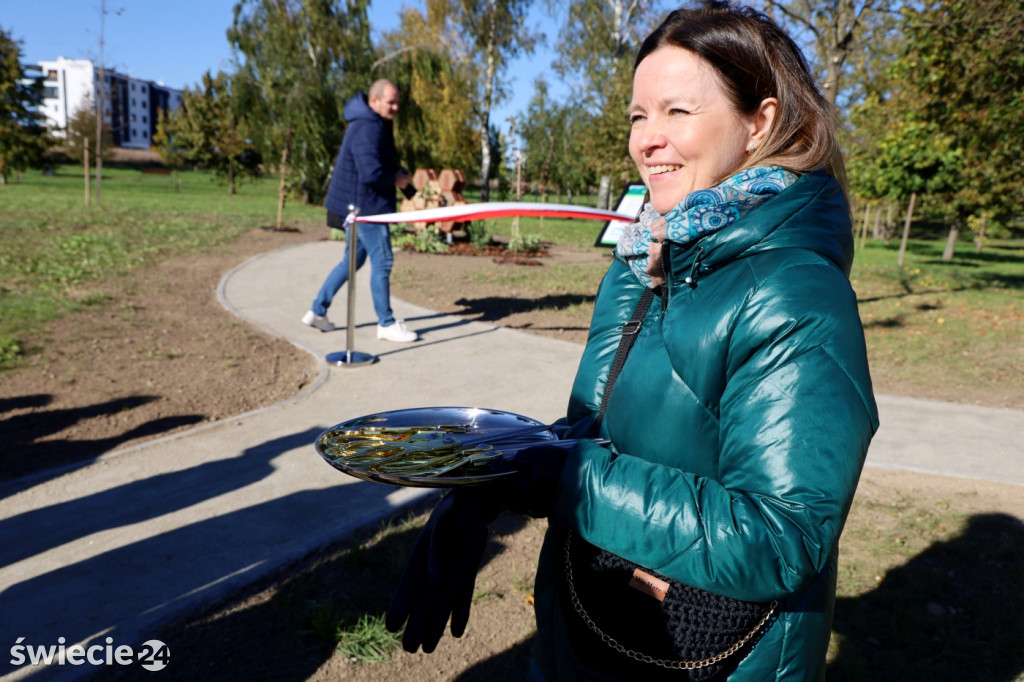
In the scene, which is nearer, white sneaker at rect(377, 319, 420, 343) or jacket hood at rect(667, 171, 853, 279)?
jacket hood at rect(667, 171, 853, 279)

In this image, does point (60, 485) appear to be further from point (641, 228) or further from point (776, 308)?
point (776, 308)

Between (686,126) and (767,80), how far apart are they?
16 centimetres

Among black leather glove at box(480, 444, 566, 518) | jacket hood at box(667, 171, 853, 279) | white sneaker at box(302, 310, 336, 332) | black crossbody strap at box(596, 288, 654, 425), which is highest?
jacket hood at box(667, 171, 853, 279)

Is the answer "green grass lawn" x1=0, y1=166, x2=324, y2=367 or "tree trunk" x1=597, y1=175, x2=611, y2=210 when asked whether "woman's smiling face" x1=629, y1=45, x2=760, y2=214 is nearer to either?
"green grass lawn" x1=0, y1=166, x2=324, y2=367

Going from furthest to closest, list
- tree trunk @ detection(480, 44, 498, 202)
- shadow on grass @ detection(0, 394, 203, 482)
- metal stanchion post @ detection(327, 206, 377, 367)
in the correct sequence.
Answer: tree trunk @ detection(480, 44, 498, 202)
metal stanchion post @ detection(327, 206, 377, 367)
shadow on grass @ detection(0, 394, 203, 482)

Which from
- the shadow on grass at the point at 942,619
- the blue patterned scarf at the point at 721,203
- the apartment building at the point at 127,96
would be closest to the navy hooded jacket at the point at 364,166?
the shadow on grass at the point at 942,619

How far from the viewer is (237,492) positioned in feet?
13.6

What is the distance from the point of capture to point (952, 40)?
38.4 ft

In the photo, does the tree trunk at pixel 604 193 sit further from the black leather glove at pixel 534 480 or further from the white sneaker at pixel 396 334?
the black leather glove at pixel 534 480

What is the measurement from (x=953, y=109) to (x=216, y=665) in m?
15.1

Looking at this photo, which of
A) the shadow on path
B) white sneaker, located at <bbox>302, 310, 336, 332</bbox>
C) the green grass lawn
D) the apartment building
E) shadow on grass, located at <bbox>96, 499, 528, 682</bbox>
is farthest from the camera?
the apartment building

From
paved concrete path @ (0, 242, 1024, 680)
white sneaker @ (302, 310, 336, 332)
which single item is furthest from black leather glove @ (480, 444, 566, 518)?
white sneaker @ (302, 310, 336, 332)

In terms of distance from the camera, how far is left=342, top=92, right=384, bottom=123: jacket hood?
7.17 m

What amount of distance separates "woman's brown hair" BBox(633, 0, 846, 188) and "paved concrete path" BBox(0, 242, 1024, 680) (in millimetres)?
2841
